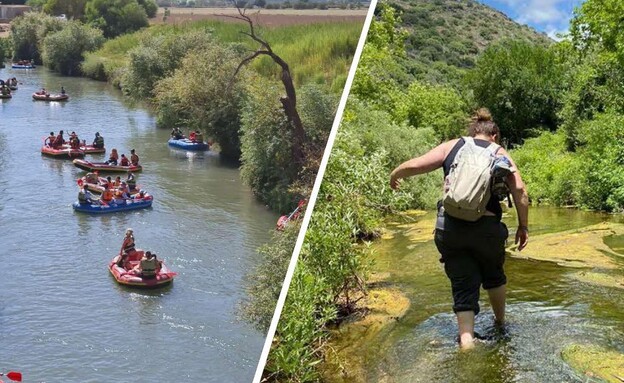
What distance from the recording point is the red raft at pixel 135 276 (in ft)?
29.5

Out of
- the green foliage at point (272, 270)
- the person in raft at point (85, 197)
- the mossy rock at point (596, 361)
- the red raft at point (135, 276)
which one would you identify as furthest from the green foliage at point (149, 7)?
the person in raft at point (85, 197)

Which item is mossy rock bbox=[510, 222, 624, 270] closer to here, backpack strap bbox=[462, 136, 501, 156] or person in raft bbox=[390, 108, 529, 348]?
person in raft bbox=[390, 108, 529, 348]

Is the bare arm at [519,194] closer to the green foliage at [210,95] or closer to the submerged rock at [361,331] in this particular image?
the submerged rock at [361,331]

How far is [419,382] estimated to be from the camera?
1529 mm

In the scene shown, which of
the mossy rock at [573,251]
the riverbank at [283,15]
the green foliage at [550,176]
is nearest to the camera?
the riverbank at [283,15]

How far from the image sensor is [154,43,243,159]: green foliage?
3.64 metres

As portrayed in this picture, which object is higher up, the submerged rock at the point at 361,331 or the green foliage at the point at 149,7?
the green foliage at the point at 149,7

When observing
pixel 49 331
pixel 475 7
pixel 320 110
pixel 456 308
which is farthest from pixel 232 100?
pixel 475 7

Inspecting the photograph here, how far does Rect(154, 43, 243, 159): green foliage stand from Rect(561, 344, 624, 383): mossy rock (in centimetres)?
188

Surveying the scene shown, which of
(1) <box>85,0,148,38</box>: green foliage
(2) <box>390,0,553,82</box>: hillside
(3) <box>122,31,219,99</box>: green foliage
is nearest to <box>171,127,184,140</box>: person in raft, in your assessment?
(3) <box>122,31,219,99</box>: green foliage

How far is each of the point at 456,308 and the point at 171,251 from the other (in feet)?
26.7

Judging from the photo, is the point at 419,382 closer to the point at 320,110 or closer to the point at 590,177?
the point at 320,110

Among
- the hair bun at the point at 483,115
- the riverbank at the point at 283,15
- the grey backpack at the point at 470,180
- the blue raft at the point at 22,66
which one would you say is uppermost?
the riverbank at the point at 283,15

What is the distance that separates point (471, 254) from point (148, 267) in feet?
25.2
